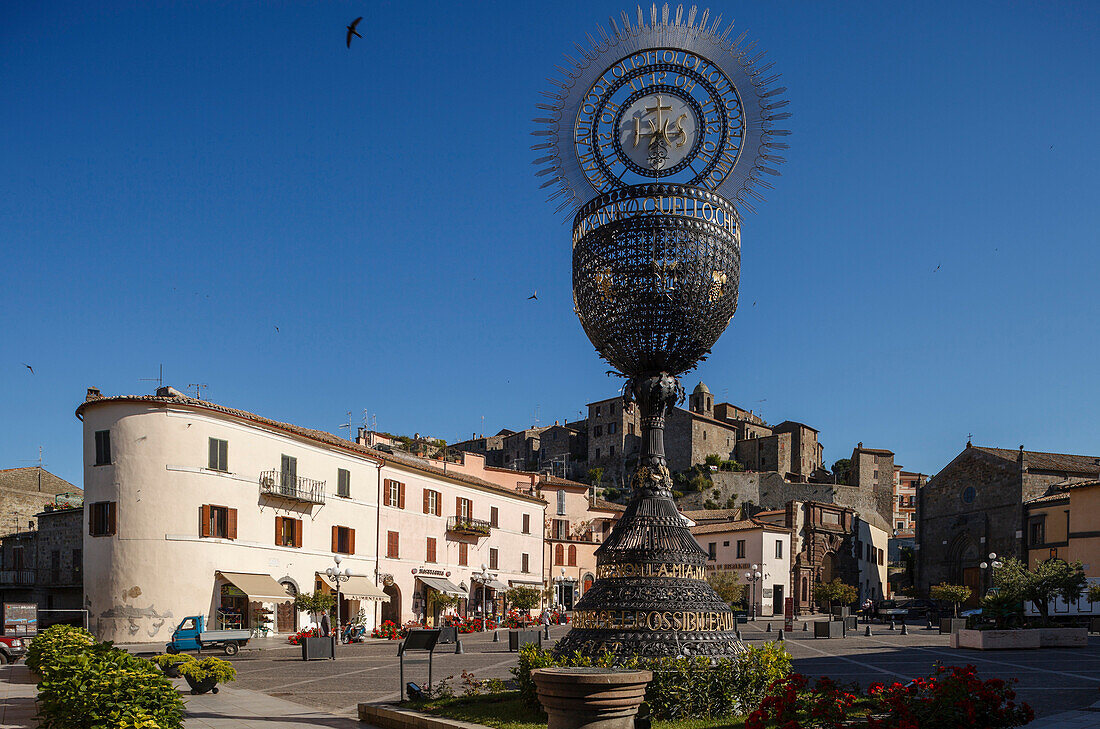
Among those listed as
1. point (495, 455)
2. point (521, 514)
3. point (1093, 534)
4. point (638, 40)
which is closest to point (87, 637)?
point (638, 40)

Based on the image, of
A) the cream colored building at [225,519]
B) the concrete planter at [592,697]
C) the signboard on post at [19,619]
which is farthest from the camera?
the cream colored building at [225,519]

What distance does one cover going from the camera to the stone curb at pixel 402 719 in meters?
11.4

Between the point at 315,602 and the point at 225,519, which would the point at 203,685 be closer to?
the point at 315,602

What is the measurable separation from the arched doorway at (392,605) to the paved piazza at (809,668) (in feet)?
34.8

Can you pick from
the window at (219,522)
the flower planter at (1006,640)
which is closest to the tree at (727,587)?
the flower planter at (1006,640)

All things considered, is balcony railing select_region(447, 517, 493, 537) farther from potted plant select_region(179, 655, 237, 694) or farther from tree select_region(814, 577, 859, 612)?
potted plant select_region(179, 655, 237, 694)

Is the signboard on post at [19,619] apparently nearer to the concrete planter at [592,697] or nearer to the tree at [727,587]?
the concrete planter at [592,697]

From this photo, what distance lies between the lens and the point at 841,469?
4488 inches

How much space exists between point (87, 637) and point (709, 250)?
10.9m

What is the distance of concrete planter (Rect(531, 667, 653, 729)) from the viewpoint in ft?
26.3

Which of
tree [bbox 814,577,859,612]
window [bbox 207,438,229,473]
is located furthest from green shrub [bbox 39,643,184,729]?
tree [bbox 814,577,859,612]

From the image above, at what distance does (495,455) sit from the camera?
384ft

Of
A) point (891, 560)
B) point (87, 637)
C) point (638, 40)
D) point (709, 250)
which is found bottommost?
point (891, 560)

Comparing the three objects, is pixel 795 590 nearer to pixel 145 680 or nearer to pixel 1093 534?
pixel 1093 534
